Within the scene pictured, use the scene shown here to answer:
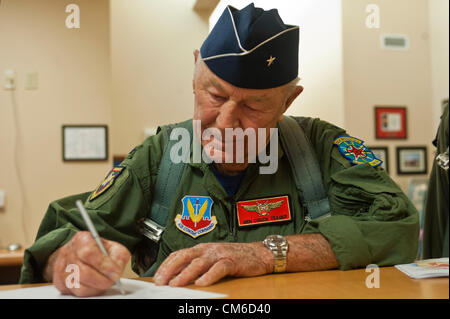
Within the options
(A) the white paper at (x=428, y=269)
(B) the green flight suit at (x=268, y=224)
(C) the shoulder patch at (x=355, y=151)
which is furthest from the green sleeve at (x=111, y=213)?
(A) the white paper at (x=428, y=269)

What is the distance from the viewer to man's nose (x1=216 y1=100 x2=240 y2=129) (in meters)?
0.83

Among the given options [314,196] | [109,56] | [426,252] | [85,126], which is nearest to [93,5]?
[109,56]

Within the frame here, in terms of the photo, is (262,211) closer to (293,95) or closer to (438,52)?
(293,95)

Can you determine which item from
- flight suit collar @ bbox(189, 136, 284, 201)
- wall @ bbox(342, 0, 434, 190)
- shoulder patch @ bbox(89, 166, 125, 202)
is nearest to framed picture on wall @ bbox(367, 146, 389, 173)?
wall @ bbox(342, 0, 434, 190)

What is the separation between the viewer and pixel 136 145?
1.04m

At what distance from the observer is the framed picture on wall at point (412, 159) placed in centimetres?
74

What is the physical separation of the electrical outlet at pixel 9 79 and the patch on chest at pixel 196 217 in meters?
0.50

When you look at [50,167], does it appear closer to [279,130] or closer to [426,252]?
[279,130]

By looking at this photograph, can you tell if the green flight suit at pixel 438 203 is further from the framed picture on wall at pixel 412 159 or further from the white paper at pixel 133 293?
the white paper at pixel 133 293

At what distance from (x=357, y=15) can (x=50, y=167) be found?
0.75 m

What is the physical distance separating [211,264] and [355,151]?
1.56ft

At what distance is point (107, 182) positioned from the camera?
896 millimetres

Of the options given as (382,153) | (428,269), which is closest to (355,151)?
(382,153)
